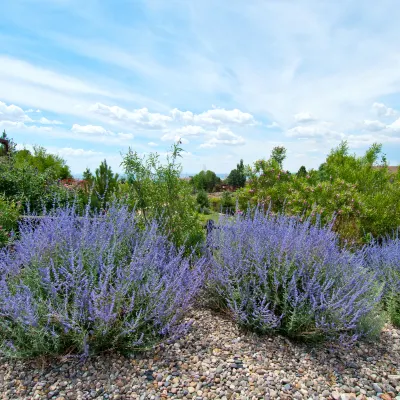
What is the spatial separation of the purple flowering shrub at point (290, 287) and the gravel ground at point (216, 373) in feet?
0.56

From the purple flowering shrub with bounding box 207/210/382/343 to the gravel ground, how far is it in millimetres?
171

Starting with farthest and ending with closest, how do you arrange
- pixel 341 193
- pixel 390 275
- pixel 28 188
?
pixel 28 188, pixel 341 193, pixel 390 275

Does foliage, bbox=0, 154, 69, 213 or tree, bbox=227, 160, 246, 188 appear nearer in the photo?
foliage, bbox=0, 154, 69, 213

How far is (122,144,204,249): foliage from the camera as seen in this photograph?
4.61 meters

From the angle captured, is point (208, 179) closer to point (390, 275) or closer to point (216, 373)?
point (390, 275)

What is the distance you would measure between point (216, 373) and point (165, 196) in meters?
2.86

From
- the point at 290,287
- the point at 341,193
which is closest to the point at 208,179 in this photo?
the point at 341,193

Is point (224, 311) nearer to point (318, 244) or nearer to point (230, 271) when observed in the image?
point (230, 271)

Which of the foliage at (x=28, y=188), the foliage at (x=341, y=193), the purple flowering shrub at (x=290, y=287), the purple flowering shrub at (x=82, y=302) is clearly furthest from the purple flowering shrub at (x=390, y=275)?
the foliage at (x=28, y=188)

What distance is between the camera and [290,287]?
265 cm

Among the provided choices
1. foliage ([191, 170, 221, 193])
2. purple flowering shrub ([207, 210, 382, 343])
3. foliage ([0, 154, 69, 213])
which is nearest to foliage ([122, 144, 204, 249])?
purple flowering shrub ([207, 210, 382, 343])

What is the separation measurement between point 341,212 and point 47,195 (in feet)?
18.8

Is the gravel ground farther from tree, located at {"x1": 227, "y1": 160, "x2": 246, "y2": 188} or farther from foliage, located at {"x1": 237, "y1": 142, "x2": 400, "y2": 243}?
tree, located at {"x1": 227, "y1": 160, "x2": 246, "y2": 188}

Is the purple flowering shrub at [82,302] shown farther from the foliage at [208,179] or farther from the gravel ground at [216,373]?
the foliage at [208,179]
